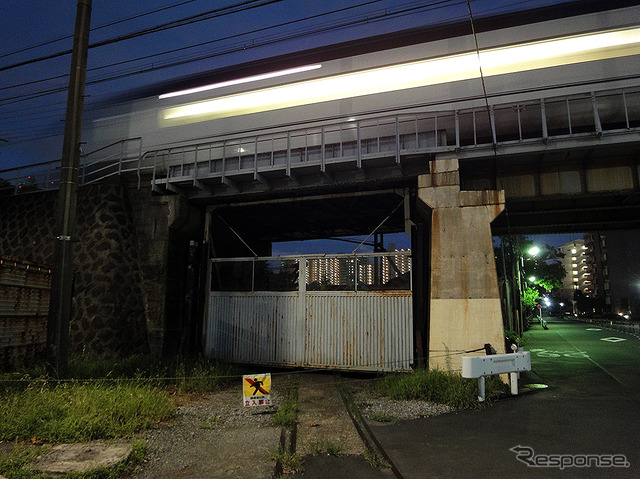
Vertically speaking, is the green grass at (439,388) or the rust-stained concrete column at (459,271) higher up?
the rust-stained concrete column at (459,271)

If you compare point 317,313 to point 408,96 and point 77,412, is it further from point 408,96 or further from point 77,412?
point 77,412

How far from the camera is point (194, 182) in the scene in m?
12.9

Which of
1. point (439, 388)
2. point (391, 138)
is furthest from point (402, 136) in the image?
point (439, 388)

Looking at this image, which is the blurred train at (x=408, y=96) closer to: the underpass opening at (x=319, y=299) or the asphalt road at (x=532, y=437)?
the underpass opening at (x=319, y=299)

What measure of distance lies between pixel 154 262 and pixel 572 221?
14.3 metres

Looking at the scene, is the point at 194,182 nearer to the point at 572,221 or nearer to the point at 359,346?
the point at 359,346

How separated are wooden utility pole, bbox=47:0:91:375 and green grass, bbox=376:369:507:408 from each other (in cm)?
671

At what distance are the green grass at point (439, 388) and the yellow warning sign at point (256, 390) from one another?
3.12 meters

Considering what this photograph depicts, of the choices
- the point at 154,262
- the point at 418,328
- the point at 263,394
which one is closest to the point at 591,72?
the point at 418,328

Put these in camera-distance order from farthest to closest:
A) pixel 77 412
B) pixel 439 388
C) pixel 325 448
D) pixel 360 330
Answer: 1. pixel 360 330
2. pixel 439 388
3. pixel 77 412
4. pixel 325 448

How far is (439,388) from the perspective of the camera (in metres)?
8.59

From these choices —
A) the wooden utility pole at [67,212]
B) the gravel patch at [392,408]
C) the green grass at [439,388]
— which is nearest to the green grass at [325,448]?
the gravel patch at [392,408]

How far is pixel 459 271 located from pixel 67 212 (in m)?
8.89

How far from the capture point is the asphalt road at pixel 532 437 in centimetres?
474
